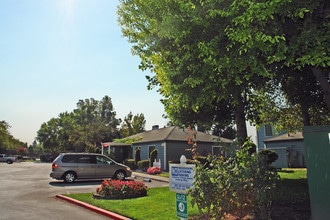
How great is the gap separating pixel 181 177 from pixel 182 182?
104 millimetres

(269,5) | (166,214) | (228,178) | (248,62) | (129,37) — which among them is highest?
(129,37)

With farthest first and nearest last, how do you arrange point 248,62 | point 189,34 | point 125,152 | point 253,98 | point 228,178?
1. point 125,152
2. point 253,98
3. point 189,34
4. point 248,62
5. point 228,178

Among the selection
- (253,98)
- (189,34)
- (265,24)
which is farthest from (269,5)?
(253,98)

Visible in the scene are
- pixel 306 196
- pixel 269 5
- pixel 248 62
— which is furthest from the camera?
pixel 306 196

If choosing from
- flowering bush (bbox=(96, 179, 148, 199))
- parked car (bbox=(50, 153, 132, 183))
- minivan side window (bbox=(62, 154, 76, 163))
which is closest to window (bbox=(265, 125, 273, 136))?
parked car (bbox=(50, 153, 132, 183))

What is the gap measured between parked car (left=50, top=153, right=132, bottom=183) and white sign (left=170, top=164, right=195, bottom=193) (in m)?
13.3

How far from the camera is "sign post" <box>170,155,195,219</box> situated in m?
5.85

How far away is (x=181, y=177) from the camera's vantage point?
601 cm

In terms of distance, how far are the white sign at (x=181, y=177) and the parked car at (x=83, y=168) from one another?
13.3 metres

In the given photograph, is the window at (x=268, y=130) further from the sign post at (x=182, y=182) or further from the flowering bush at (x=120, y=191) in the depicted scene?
the sign post at (x=182, y=182)

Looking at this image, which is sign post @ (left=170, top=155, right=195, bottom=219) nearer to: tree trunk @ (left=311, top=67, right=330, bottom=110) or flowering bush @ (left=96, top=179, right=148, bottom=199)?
tree trunk @ (left=311, top=67, right=330, bottom=110)

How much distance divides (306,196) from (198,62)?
19.3 ft

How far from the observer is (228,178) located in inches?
244

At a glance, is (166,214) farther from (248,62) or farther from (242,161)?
(248,62)
